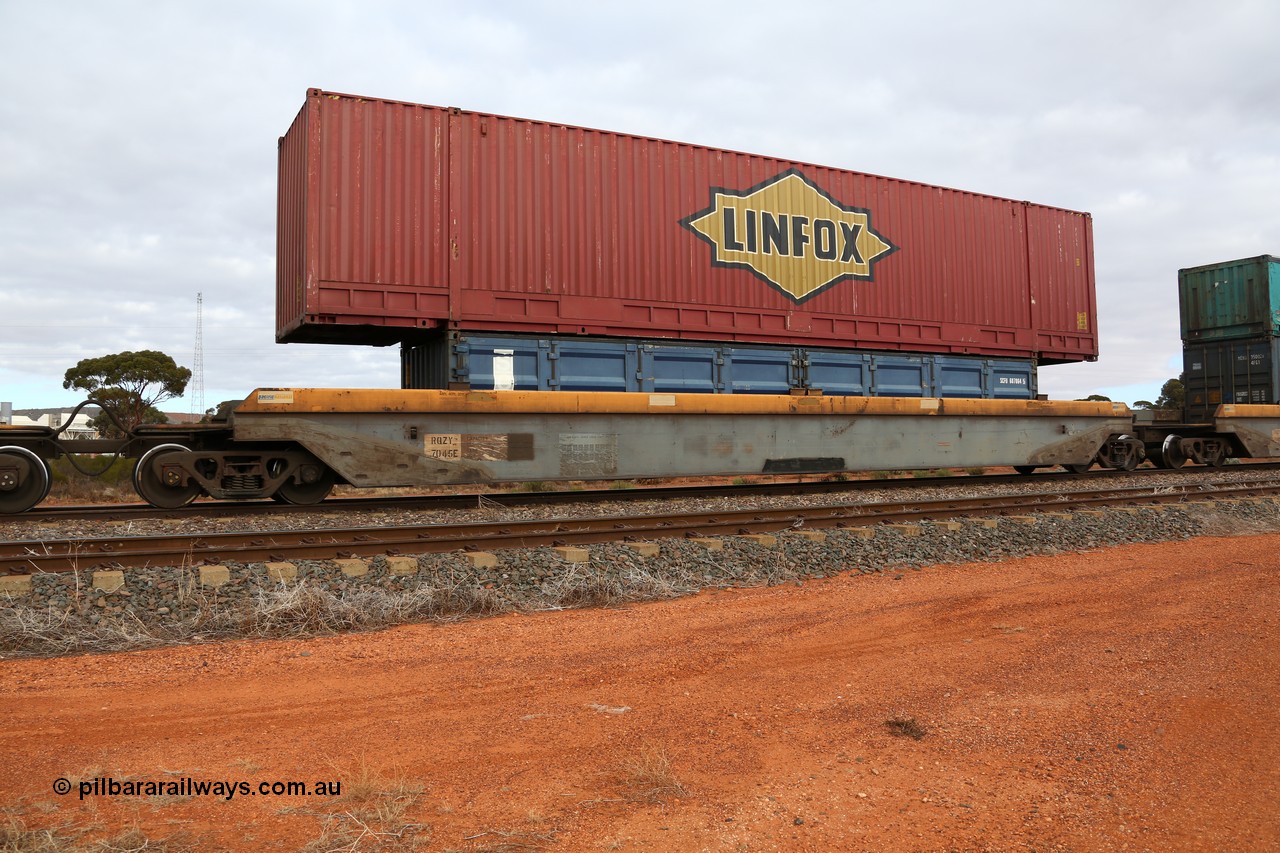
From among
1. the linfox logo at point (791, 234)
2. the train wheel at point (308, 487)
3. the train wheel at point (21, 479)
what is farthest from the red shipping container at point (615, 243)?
the train wheel at point (21, 479)

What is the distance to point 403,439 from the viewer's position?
8406mm

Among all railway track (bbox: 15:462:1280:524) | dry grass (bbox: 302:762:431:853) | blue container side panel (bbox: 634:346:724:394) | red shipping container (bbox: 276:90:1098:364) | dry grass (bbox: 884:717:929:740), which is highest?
red shipping container (bbox: 276:90:1098:364)

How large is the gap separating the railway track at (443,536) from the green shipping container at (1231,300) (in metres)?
10.4

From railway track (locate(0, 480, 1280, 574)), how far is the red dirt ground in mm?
1368

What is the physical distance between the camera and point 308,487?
8.61 m

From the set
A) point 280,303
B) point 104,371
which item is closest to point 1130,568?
point 280,303

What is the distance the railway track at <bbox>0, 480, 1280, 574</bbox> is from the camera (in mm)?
5348

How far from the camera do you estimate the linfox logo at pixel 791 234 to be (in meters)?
10.9

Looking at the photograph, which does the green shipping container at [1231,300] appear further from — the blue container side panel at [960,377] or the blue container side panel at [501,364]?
the blue container side panel at [501,364]

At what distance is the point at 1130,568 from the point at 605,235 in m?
6.85

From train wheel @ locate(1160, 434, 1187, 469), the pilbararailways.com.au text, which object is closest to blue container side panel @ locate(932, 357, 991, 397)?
train wheel @ locate(1160, 434, 1187, 469)

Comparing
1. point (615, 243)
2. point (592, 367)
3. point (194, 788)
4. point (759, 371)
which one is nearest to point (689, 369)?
point (759, 371)

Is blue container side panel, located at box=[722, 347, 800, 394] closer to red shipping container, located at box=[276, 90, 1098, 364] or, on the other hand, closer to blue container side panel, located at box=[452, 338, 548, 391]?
red shipping container, located at box=[276, 90, 1098, 364]

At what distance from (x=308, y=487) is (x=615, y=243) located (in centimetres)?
478
